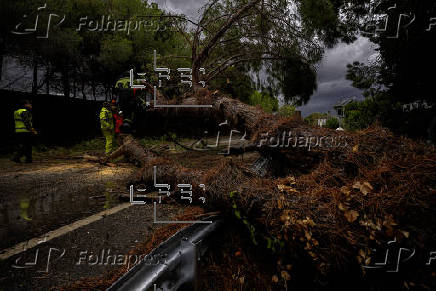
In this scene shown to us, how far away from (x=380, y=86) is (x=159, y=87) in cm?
884

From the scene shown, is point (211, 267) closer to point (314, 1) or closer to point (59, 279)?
point (59, 279)

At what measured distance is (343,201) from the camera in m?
1.68

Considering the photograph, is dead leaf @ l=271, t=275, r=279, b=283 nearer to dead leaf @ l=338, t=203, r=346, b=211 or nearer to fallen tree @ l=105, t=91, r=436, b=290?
fallen tree @ l=105, t=91, r=436, b=290

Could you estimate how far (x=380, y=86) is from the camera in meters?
8.66

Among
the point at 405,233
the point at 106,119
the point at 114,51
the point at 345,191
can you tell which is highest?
the point at 114,51

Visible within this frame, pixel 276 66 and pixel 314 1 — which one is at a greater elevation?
pixel 314 1

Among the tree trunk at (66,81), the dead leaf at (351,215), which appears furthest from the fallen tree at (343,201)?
the tree trunk at (66,81)

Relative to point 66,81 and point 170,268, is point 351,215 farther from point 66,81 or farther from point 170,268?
point 66,81

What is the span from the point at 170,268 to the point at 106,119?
314 inches

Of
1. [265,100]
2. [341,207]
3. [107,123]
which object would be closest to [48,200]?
[341,207]

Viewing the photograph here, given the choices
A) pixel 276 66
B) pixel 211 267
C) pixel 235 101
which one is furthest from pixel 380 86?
pixel 211 267

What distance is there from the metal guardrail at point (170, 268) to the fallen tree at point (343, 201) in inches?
22.6

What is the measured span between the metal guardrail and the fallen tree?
0.57 m

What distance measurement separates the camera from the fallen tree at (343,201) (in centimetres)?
141
